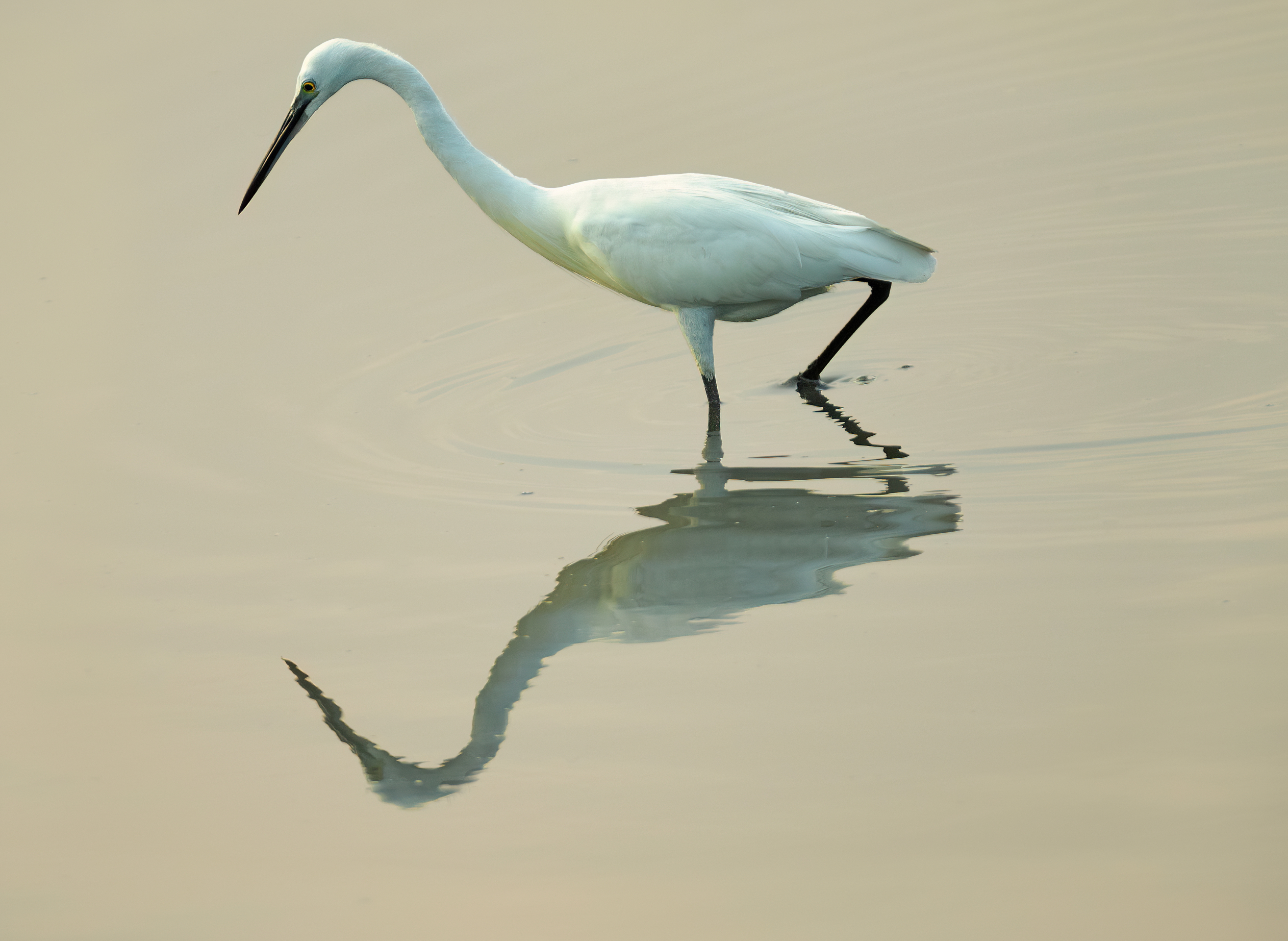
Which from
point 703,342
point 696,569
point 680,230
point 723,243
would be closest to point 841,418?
point 703,342

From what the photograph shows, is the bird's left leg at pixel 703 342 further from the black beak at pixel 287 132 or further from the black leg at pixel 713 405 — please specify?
the black beak at pixel 287 132

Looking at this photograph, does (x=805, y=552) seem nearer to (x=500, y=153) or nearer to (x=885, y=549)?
(x=885, y=549)

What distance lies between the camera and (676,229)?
20.0 feet

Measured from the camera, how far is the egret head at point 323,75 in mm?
6199

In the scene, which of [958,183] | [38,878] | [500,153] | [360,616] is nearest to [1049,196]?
[958,183]

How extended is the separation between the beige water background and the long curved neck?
0.85 metres

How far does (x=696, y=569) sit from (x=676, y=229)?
1.64 m

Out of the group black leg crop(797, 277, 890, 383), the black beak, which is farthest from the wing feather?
the black beak

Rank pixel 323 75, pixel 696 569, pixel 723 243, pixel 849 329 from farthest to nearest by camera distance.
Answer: pixel 849 329 < pixel 323 75 < pixel 723 243 < pixel 696 569

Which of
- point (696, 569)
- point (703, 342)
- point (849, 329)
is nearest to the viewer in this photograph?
point (696, 569)

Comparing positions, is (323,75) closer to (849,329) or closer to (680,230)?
(680,230)

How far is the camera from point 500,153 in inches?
362

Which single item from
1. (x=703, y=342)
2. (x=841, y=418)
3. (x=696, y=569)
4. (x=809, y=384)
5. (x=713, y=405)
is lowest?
(x=696, y=569)

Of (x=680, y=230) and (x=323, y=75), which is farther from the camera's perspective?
(x=323, y=75)
